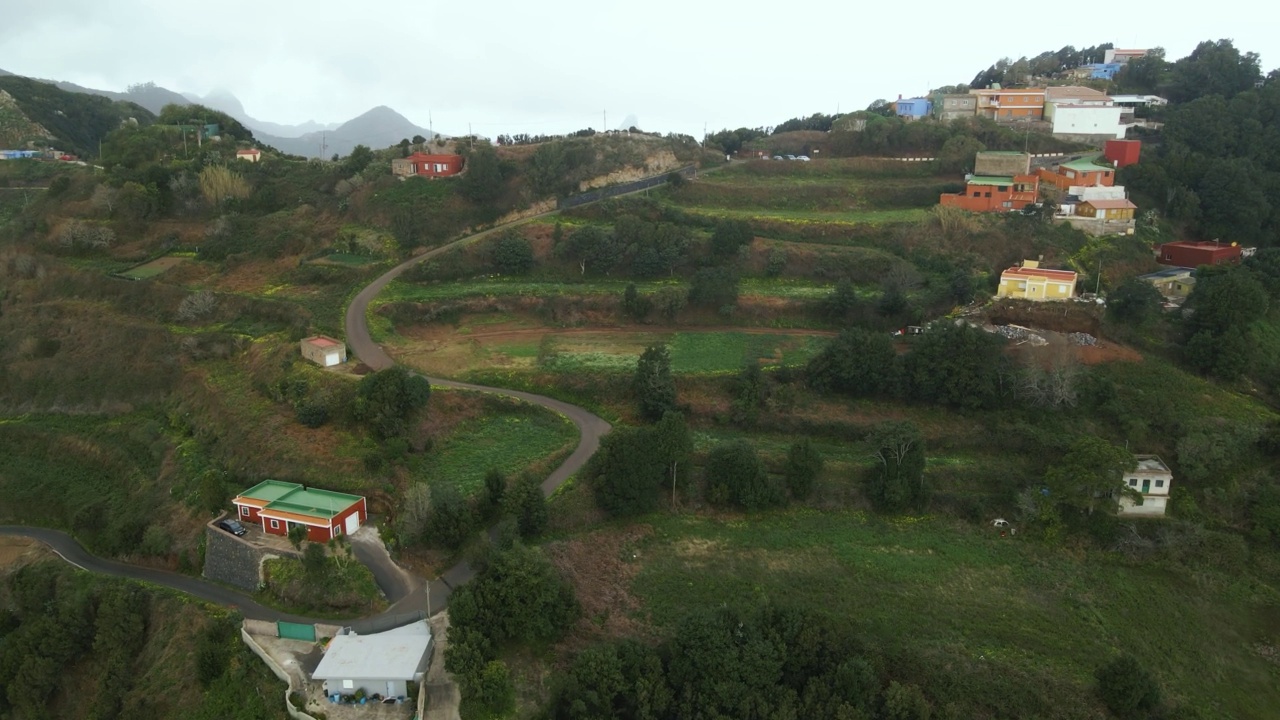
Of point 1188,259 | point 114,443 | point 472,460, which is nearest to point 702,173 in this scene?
point 1188,259

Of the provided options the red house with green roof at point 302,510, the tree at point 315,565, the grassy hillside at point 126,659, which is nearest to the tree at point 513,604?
the tree at point 315,565

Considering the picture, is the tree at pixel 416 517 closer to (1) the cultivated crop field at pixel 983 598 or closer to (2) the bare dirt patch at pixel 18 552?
(1) the cultivated crop field at pixel 983 598

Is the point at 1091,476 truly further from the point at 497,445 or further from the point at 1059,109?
the point at 1059,109

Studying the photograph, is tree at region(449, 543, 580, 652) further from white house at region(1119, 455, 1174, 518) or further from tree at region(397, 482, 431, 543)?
white house at region(1119, 455, 1174, 518)

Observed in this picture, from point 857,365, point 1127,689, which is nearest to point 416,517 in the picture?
point 857,365

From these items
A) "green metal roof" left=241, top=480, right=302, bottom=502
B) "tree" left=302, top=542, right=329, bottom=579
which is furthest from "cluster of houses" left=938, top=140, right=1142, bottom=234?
"tree" left=302, top=542, right=329, bottom=579

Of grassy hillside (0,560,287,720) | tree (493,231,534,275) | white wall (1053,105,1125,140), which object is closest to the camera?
grassy hillside (0,560,287,720)
